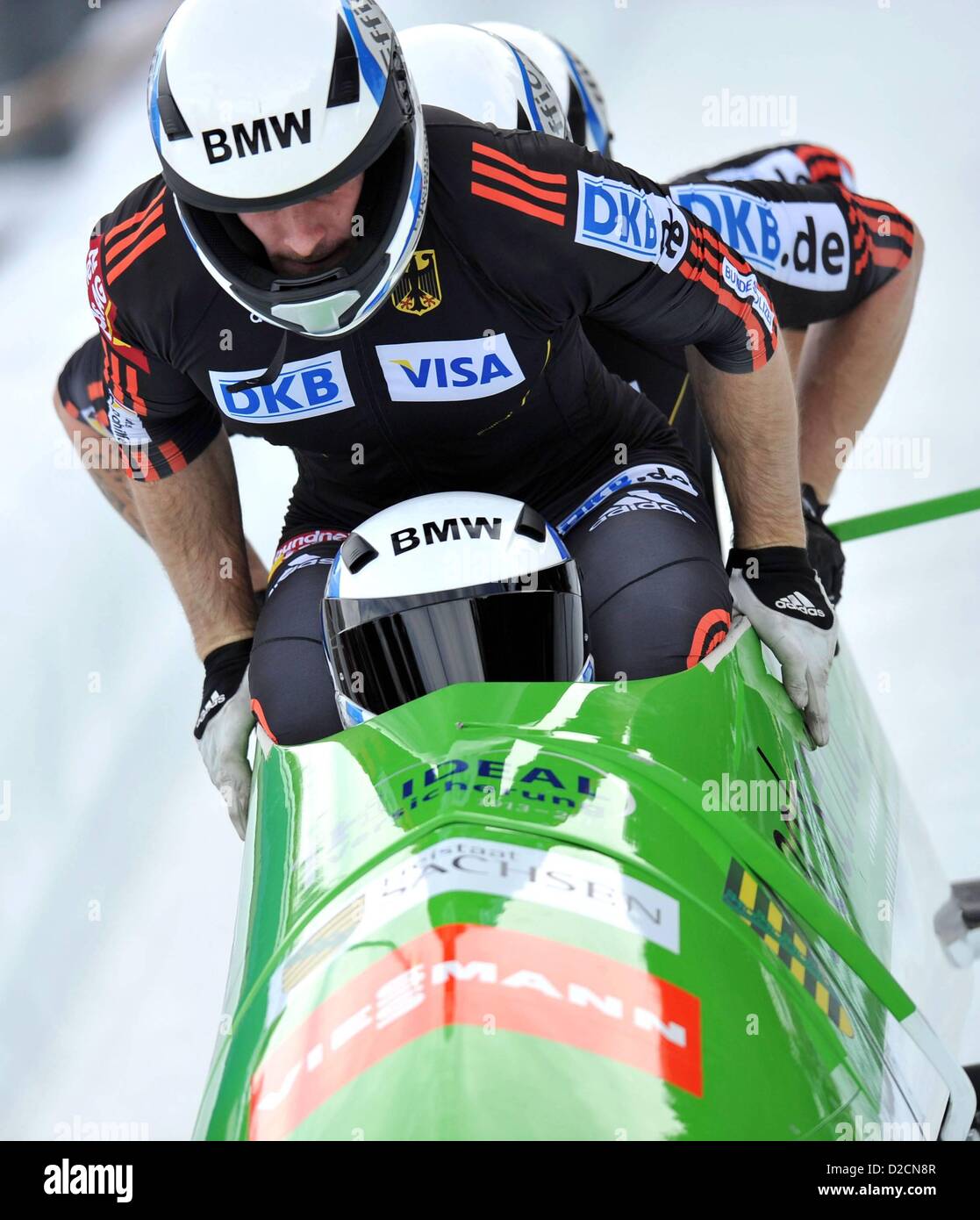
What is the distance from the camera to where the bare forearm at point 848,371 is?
3186 mm

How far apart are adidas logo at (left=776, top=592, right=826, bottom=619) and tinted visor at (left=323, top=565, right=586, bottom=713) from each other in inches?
22.5

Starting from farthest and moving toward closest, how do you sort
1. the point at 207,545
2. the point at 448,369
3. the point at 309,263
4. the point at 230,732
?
1. the point at 207,545
2. the point at 230,732
3. the point at 448,369
4. the point at 309,263

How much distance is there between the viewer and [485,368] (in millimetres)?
2262

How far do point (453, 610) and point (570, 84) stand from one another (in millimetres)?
2134

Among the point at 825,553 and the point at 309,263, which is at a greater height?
the point at 309,263

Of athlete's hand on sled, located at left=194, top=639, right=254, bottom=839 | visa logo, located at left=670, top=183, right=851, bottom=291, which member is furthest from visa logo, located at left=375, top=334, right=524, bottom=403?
visa logo, located at left=670, top=183, right=851, bottom=291

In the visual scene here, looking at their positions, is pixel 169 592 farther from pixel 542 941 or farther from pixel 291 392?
pixel 542 941

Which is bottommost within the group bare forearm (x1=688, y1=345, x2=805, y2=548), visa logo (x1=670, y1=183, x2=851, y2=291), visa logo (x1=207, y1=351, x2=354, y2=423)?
bare forearm (x1=688, y1=345, x2=805, y2=548)

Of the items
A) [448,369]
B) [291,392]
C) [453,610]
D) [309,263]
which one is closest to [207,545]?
[291,392]

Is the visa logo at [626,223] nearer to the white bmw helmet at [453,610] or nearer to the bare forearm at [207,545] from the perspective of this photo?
the white bmw helmet at [453,610]

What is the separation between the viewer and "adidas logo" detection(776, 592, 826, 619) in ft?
7.68

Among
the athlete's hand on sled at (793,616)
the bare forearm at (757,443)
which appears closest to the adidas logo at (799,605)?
the athlete's hand on sled at (793,616)

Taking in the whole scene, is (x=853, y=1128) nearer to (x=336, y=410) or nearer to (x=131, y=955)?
(x=336, y=410)

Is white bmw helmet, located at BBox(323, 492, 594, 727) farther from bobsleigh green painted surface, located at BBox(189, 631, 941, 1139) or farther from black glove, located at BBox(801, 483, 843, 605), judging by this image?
black glove, located at BBox(801, 483, 843, 605)
